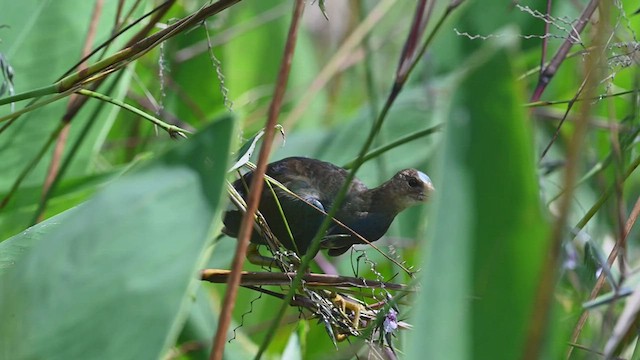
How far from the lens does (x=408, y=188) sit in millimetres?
1500

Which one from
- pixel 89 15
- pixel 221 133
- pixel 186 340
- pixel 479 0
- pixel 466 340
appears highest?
pixel 479 0

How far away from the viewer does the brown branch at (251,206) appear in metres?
0.70

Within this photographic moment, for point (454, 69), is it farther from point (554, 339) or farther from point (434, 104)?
point (554, 339)

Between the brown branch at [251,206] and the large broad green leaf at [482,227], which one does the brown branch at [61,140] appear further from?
the large broad green leaf at [482,227]

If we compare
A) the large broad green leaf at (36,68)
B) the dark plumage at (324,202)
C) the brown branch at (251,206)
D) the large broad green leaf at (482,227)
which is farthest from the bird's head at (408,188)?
the large broad green leaf at (482,227)

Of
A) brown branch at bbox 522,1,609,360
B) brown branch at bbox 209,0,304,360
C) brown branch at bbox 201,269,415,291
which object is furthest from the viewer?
brown branch at bbox 201,269,415,291

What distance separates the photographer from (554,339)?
1.91 ft

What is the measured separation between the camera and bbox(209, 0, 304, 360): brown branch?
2.28 feet

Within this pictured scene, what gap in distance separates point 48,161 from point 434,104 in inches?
25.0

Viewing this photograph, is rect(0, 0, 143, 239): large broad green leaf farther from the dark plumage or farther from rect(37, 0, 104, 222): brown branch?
the dark plumage

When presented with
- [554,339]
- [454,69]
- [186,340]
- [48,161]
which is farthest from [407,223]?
[554,339]

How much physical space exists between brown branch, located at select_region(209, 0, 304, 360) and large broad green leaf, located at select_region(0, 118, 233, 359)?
114 mm

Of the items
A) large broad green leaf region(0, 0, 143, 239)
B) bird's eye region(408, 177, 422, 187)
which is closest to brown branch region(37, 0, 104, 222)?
large broad green leaf region(0, 0, 143, 239)

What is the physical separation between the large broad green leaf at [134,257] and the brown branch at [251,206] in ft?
0.37
